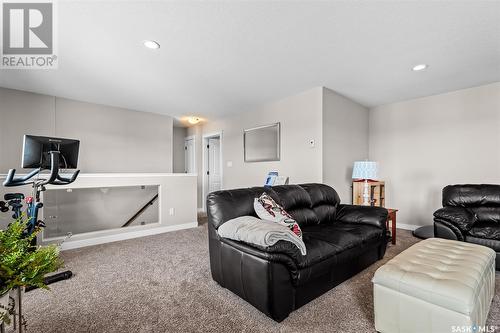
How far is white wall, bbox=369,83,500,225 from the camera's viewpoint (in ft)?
11.6

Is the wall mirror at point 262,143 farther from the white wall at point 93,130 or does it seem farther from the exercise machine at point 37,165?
the exercise machine at point 37,165

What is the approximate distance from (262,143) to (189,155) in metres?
2.97

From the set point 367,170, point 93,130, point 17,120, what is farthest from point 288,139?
point 17,120

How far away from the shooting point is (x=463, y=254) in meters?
1.68

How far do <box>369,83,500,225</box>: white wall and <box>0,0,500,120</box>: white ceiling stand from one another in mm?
330

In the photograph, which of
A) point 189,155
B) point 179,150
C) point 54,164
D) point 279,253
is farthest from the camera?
point 179,150

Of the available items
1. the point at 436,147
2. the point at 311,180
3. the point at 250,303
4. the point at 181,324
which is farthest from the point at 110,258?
the point at 436,147

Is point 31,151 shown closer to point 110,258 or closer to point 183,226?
point 110,258

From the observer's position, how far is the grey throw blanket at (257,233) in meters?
1.57

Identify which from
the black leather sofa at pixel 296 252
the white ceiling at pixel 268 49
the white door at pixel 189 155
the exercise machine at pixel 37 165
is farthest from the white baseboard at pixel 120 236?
the white door at pixel 189 155

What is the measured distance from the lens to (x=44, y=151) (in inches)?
94.3

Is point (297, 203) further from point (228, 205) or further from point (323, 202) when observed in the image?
→ point (228, 205)

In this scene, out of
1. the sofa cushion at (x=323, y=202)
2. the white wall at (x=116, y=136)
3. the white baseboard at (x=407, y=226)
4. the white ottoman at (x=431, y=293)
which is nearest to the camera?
the white ottoman at (x=431, y=293)

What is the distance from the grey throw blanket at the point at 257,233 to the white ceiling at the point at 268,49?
5.85 feet
